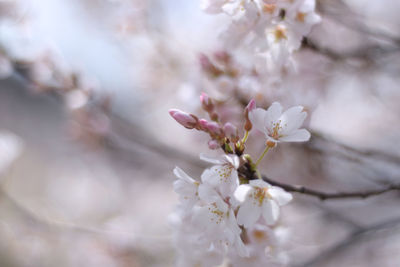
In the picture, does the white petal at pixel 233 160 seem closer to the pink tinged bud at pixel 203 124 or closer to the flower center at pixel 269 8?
the pink tinged bud at pixel 203 124

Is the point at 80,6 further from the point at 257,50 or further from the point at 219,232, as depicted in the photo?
the point at 219,232

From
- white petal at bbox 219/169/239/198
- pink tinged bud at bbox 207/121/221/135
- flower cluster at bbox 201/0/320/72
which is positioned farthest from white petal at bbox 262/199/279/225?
flower cluster at bbox 201/0/320/72

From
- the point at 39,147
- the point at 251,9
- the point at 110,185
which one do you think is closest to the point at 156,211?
the point at 110,185

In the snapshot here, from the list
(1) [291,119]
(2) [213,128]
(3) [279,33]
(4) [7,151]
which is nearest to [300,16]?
(3) [279,33]

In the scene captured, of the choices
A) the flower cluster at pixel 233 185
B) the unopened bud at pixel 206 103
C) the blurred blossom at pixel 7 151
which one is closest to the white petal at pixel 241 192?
the flower cluster at pixel 233 185

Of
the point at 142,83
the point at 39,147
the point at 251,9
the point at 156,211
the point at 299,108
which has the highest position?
the point at 39,147

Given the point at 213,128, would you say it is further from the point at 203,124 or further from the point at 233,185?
the point at 233,185

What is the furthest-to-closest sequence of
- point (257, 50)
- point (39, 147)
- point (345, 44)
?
point (39, 147), point (345, 44), point (257, 50)
